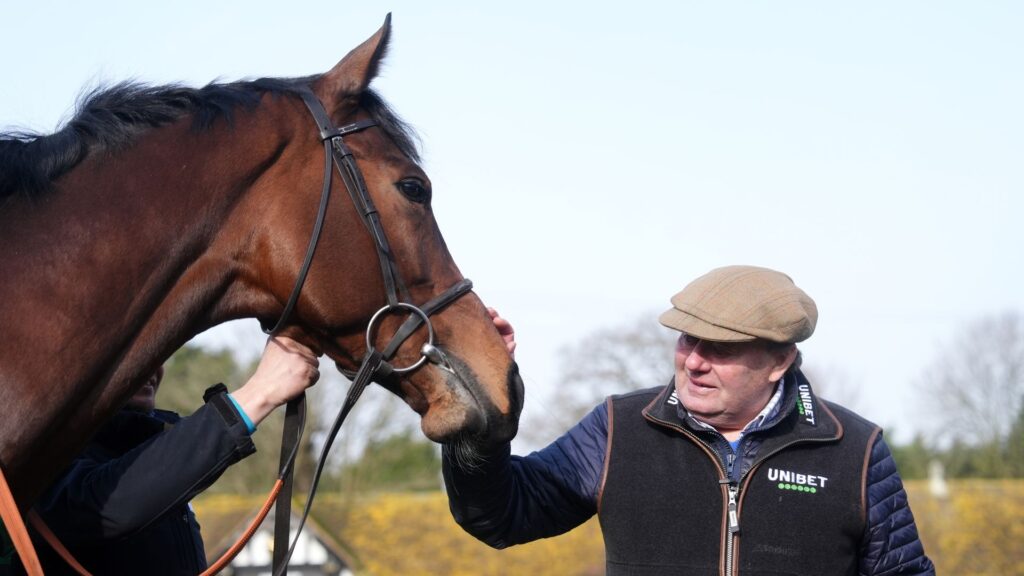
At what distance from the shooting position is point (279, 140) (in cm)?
295

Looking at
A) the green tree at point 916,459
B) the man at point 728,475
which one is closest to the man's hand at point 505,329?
the man at point 728,475

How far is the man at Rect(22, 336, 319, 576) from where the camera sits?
2875 mm

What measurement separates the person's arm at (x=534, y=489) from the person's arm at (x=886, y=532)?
0.89m

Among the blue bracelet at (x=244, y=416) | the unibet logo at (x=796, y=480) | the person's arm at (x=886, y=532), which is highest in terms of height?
the blue bracelet at (x=244, y=416)

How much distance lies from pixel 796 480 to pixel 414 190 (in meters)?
1.55

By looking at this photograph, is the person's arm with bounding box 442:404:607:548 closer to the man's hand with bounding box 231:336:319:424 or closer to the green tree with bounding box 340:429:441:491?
the man's hand with bounding box 231:336:319:424

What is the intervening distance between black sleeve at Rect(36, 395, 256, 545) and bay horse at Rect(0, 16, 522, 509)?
198 mm

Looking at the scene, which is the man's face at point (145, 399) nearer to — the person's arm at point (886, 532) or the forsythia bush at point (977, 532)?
the person's arm at point (886, 532)

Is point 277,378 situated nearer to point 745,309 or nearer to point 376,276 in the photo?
point 376,276

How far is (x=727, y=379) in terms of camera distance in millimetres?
3518

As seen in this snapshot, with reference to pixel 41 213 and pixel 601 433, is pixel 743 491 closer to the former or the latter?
pixel 601 433

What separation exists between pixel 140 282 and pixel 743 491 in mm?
1941

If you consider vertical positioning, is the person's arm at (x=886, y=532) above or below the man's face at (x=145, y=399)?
below

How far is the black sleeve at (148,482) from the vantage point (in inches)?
113
